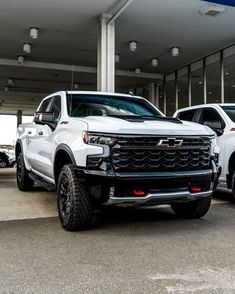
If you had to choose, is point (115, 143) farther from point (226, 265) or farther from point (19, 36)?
point (19, 36)

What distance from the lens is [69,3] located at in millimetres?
9969

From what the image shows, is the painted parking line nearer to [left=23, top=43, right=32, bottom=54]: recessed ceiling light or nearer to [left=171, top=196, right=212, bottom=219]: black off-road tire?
[left=171, top=196, right=212, bottom=219]: black off-road tire

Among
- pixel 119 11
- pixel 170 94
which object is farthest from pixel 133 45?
pixel 170 94

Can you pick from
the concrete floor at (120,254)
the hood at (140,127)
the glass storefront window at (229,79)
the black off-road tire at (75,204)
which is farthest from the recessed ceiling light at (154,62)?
the black off-road tire at (75,204)

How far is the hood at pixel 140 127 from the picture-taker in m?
4.57

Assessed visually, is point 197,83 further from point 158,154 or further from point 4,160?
point 158,154

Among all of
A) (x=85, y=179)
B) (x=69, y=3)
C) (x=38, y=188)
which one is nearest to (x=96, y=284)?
(x=85, y=179)

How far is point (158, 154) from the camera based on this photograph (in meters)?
4.69

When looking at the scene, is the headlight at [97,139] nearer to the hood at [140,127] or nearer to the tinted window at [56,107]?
the hood at [140,127]

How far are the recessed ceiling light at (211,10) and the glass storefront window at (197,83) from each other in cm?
559

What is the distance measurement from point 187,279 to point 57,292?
1.12 m

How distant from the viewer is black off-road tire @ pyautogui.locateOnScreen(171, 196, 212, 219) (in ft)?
18.2

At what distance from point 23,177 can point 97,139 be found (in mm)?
3991

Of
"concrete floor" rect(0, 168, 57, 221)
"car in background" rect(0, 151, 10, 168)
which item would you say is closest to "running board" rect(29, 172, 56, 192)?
"concrete floor" rect(0, 168, 57, 221)
